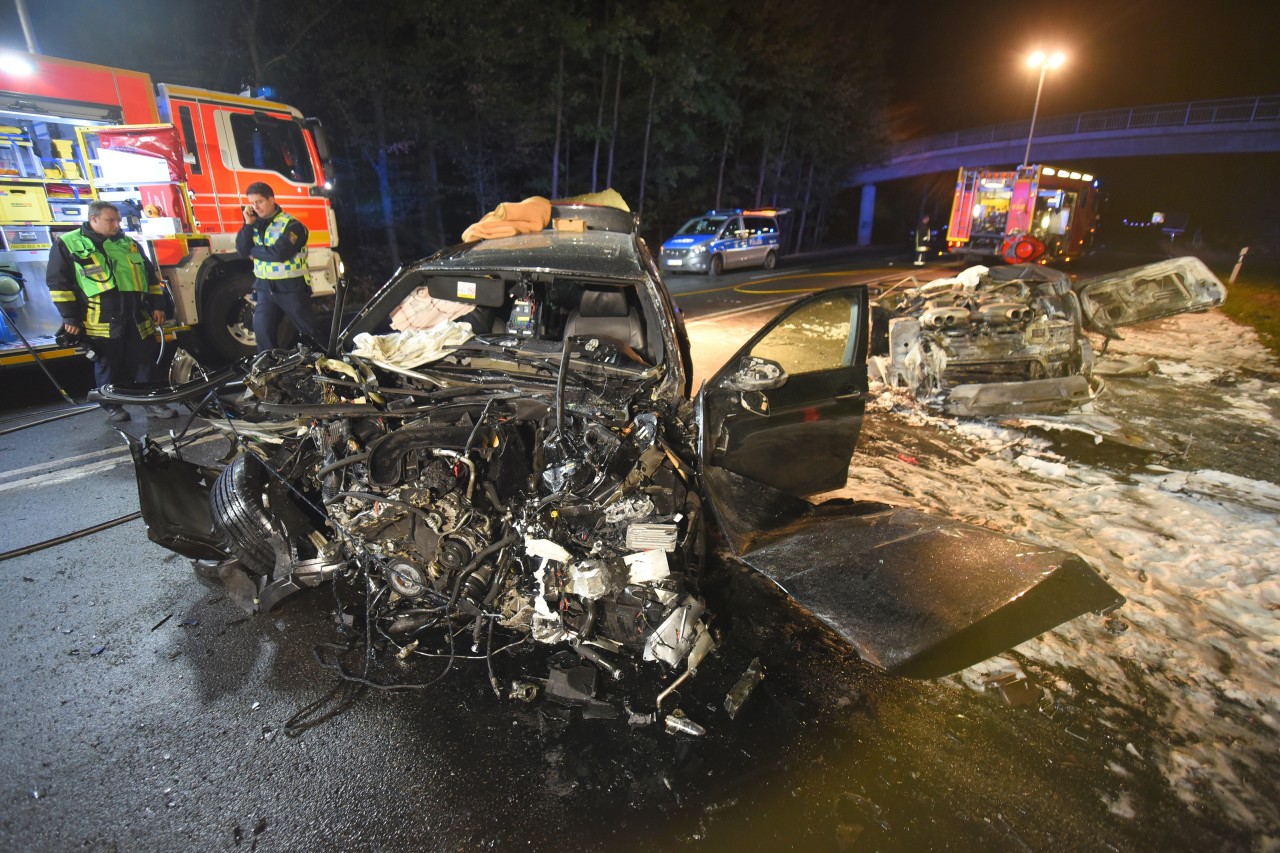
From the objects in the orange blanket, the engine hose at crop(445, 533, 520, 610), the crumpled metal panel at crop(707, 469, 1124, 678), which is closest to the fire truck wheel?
the orange blanket

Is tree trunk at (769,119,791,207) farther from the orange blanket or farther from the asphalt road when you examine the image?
the asphalt road

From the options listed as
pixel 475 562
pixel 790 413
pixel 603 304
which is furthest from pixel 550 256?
pixel 475 562

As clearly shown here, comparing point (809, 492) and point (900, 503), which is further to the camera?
point (900, 503)

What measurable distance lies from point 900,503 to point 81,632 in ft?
15.5

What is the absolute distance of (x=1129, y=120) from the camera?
2564cm

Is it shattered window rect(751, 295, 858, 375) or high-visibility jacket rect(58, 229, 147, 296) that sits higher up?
high-visibility jacket rect(58, 229, 147, 296)

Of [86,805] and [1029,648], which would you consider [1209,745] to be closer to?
[1029,648]

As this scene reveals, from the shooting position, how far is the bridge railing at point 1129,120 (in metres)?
22.3

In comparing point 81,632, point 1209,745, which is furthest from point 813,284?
point 81,632

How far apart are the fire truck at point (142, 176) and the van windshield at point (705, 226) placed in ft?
34.5

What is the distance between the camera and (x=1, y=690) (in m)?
2.45

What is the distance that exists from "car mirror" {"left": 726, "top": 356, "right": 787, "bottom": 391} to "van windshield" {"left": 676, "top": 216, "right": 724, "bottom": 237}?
45.2 feet

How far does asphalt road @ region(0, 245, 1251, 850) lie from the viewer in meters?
1.93

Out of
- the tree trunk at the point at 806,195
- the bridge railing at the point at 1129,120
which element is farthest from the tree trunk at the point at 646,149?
the bridge railing at the point at 1129,120
